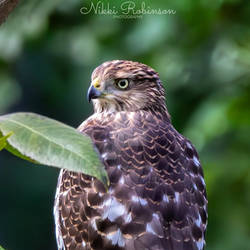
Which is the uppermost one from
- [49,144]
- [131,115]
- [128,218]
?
[49,144]

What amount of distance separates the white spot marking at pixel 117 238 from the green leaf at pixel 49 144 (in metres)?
1.83

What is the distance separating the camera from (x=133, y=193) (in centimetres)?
523

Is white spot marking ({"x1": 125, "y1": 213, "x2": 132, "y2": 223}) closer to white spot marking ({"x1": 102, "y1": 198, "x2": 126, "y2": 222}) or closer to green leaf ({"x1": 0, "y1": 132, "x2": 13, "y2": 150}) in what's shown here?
white spot marking ({"x1": 102, "y1": 198, "x2": 126, "y2": 222})

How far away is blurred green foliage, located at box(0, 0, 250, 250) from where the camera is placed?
29.1 feet

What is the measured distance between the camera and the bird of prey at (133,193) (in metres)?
5.14

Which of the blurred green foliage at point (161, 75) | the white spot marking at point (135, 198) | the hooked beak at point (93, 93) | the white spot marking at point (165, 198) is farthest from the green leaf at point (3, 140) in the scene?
the blurred green foliage at point (161, 75)

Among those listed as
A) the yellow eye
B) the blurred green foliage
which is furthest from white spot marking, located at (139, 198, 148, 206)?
the blurred green foliage

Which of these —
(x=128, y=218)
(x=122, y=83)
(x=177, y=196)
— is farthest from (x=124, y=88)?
(x=128, y=218)

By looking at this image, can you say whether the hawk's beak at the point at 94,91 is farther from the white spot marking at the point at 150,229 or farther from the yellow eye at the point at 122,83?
the white spot marking at the point at 150,229

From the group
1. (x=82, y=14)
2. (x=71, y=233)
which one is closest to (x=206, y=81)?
(x=82, y=14)

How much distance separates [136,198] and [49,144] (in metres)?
2.10

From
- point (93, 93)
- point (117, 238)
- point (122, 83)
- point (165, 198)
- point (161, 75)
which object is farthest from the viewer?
→ point (161, 75)

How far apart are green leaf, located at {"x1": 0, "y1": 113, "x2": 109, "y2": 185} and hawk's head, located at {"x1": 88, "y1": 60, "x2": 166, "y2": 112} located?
2930 millimetres

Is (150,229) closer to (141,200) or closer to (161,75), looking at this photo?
(141,200)
